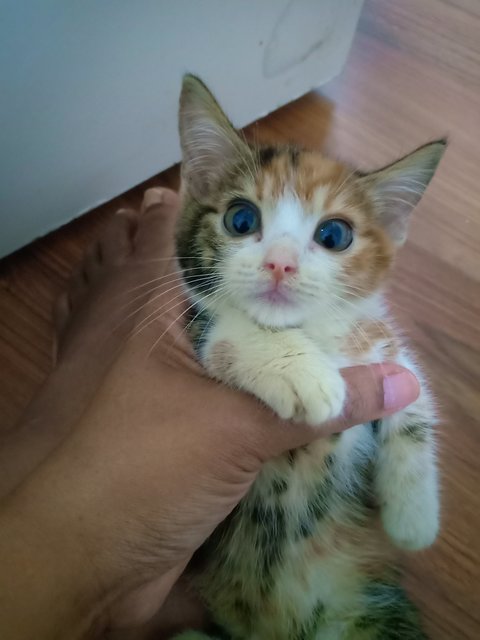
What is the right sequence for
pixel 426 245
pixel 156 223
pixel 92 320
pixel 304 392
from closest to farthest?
pixel 304 392, pixel 92 320, pixel 156 223, pixel 426 245

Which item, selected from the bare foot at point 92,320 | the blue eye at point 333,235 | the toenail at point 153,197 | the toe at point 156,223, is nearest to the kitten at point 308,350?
the blue eye at point 333,235

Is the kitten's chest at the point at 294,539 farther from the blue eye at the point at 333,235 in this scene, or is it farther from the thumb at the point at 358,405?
the blue eye at the point at 333,235

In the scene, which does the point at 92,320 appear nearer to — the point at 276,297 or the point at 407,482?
the point at 276,297

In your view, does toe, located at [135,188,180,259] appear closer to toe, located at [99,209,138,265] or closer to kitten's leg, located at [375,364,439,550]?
toe, located at [99,209,138,265]

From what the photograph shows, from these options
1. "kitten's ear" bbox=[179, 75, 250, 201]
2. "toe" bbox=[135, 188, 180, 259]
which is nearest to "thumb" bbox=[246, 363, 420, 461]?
"kitten's ear" bbox=[179, 75, 250, 201]

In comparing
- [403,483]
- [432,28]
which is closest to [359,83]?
[432,28]

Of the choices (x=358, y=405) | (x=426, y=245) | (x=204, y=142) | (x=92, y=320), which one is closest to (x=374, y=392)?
(x=358, y=405)
